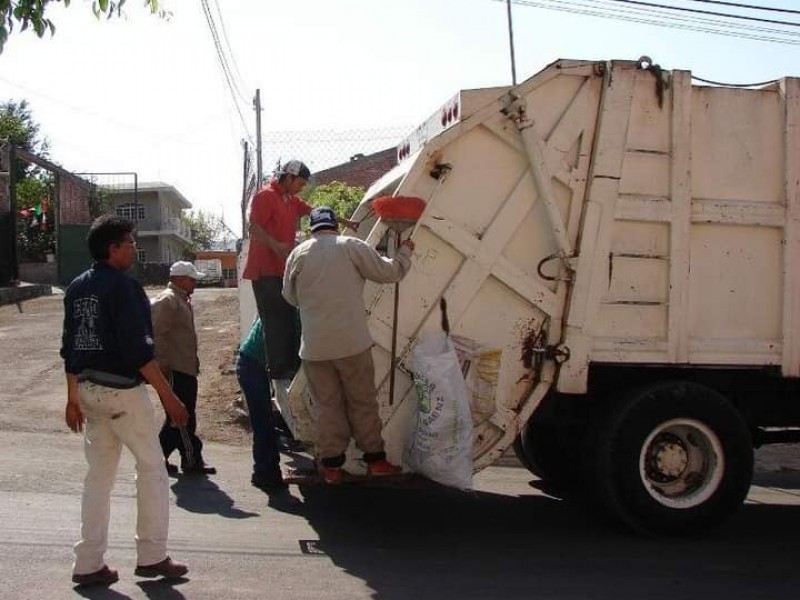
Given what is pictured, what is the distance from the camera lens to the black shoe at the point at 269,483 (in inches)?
261

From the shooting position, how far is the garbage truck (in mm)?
5477

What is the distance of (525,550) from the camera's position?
539cm

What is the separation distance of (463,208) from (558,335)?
0.92m

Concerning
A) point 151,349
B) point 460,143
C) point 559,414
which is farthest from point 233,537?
point 460,143

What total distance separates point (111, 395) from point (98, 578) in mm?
854

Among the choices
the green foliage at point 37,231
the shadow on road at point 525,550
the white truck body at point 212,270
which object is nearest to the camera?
the shadow on road at point 525,550

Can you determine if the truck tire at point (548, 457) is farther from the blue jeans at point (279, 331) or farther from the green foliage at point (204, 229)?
the green foliage at point (204, 229)

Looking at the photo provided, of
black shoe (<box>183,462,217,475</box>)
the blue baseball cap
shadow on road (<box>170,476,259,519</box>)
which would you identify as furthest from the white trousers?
black shoe (<box>183,462,217,475</box>)

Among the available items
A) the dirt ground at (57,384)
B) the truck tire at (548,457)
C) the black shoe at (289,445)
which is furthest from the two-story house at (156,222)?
the truck tire at (548,457)

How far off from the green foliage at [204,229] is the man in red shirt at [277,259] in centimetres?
6470

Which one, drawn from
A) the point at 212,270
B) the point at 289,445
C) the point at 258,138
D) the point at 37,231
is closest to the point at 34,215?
the point at 37,231

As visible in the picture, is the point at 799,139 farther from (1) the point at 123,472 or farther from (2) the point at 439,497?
(1) the point at 123,472

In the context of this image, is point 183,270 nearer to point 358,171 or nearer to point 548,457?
point 548,457

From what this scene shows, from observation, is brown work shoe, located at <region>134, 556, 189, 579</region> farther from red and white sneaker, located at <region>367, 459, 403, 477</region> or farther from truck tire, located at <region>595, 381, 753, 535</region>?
truck tire, located at <region>595, 381, 753, 535</region>
